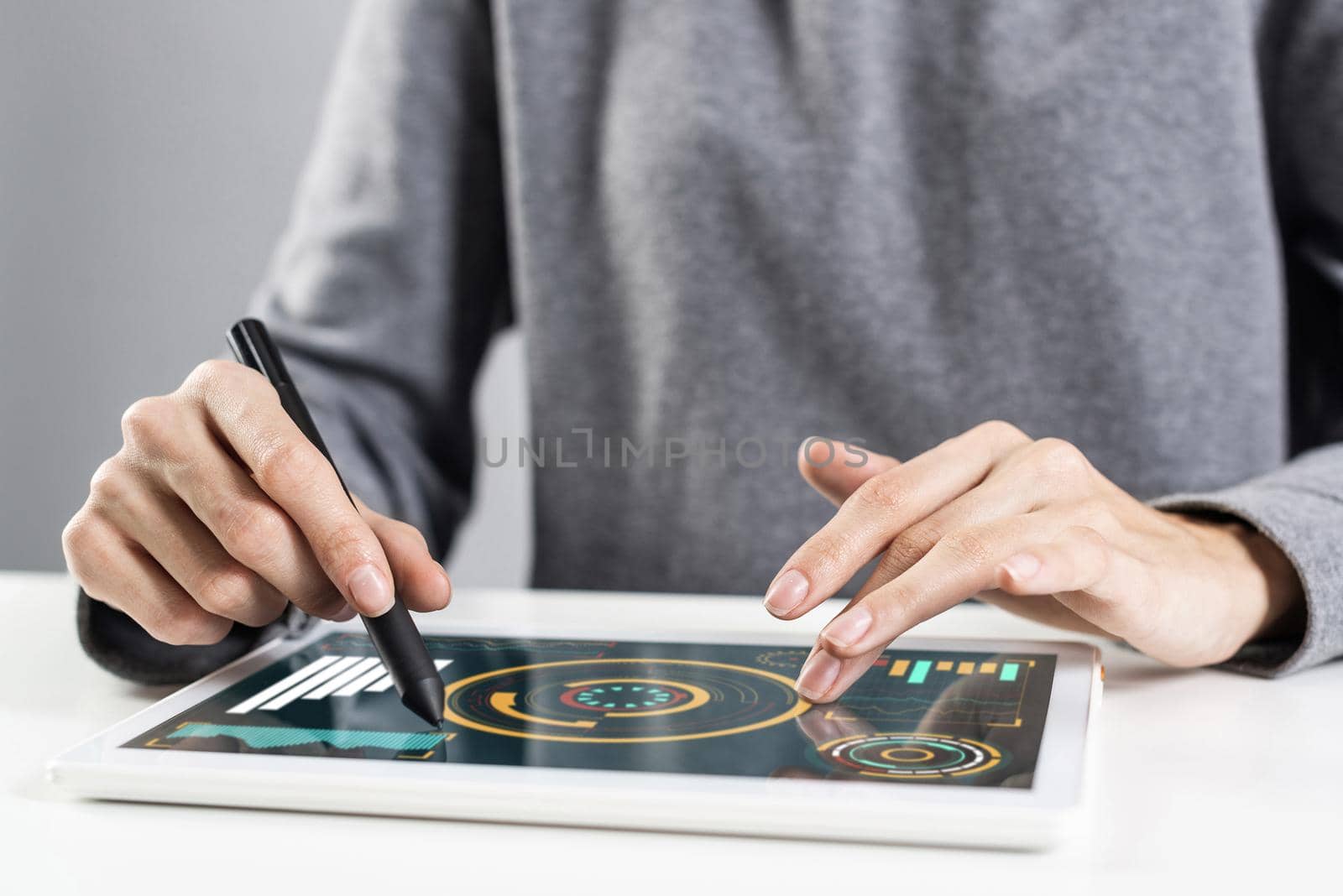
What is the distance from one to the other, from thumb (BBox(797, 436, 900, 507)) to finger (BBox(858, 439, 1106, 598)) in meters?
0.06

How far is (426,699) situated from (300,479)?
0.13 metres

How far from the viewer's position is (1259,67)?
1.00 m

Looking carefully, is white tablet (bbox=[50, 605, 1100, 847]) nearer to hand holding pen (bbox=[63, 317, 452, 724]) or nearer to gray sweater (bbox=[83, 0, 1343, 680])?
hand holding pen (bbox=[63, 317, 452, 724])

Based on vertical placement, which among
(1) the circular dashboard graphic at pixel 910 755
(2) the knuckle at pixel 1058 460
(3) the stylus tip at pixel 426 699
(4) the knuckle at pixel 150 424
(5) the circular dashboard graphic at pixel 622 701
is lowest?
(5) the circular dashboard graphic at pixel 622 701

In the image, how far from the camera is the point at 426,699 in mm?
483

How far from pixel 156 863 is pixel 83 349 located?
6.17 feet

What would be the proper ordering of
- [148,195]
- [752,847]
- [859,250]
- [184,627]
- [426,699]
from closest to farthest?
1. [752,847]
2. [426,699]
3. [184,627]
4. [859,250]
5. [148,195]

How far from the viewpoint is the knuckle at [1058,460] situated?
0.59 metres

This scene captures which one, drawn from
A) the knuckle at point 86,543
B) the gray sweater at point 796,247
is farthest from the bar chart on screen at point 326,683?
the gray sweater at point 796,247

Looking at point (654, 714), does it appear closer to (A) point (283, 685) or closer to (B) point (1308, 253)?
(A) point (283, 685)

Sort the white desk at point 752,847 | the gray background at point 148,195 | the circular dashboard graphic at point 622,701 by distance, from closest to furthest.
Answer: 1. the white desk at point 752,847
2. the circular dashboard graphic at point 622,701
3. the gray background at point 148,195

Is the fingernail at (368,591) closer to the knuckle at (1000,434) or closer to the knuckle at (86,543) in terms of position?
the knuckle at (86,543)

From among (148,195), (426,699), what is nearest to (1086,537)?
(426,699)

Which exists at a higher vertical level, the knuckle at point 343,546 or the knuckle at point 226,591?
the knuckle at point 343,546
